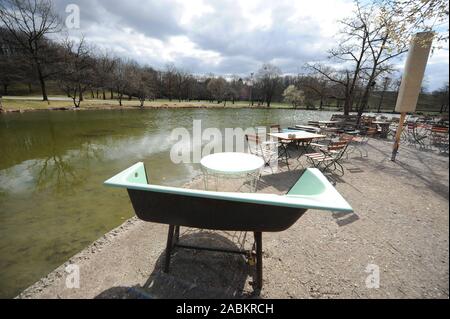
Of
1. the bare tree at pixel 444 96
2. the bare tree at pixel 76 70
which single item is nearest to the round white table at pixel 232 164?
the bare tree at pixel 444 96

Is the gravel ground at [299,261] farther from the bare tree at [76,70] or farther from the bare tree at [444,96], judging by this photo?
the bare tree at [76,70]

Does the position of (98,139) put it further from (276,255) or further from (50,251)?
(276,255)

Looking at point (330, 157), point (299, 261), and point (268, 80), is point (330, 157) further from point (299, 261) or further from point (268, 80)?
point (268, 80)

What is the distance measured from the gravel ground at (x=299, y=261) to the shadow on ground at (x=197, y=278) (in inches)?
0.4

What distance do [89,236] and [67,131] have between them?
11577 mm

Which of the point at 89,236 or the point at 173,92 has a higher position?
the point at 173,92

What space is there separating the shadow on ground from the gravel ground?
0.03ft

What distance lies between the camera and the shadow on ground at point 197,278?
216 centimetres

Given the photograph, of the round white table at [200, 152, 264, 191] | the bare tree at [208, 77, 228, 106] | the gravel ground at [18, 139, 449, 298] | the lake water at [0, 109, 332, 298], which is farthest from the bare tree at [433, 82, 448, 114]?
the bare tree at [208, 77, 228, 106]

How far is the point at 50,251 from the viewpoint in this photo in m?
3.02

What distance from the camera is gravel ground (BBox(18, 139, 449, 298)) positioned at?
219cm

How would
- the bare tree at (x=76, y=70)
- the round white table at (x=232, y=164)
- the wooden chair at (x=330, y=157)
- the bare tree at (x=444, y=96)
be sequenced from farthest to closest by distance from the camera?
the bare tree at (x=76, y=70) < the wooden chair at (x=330, y=157) < the round white table at (x=232, y=164) < the bare tree at (x=444, y=96)
